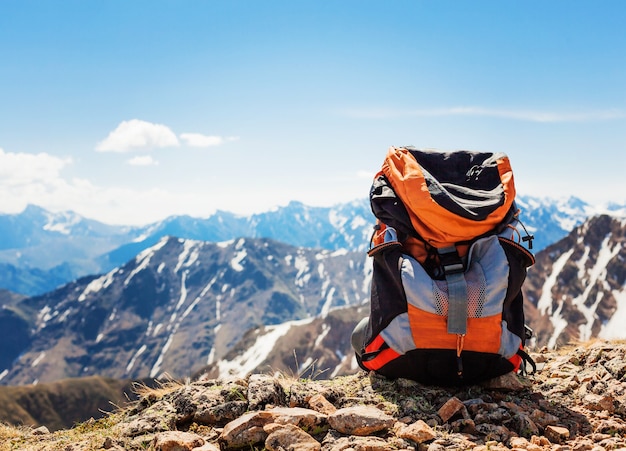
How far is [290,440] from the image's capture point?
409 centimetres

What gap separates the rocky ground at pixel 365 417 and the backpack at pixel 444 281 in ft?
1.39

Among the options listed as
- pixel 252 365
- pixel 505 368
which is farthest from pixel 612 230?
pixel 505 368

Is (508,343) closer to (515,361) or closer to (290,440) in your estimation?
(515,361)

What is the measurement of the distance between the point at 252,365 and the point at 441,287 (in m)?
195

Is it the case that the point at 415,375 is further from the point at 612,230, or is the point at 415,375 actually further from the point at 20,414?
the point at 612,230

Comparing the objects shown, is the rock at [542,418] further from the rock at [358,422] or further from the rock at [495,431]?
the rock at [358,422]

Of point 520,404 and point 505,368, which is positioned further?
point 505,368

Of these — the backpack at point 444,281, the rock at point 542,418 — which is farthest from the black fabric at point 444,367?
the rock at point 542,418

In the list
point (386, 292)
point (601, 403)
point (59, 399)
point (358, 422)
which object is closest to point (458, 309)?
point (386, 292)

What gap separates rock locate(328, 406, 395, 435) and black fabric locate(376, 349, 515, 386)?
1149mm

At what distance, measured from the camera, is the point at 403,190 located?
5.87m

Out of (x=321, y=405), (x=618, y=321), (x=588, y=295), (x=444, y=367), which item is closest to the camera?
(x=321, y=405)

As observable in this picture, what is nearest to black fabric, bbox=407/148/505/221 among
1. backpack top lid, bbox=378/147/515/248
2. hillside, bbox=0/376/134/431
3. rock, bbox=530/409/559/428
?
backpack top lid, bbox=378/147/515/248

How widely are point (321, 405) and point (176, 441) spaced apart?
Answer: 5.37 feet
